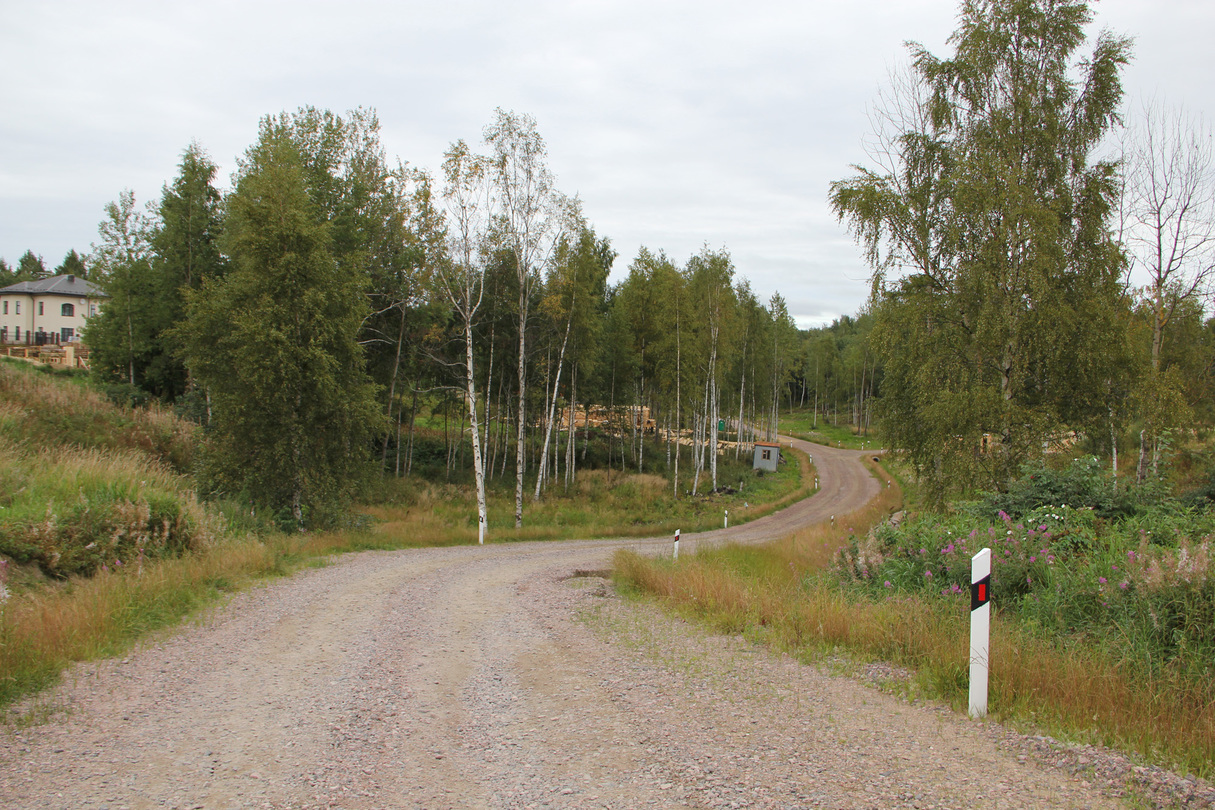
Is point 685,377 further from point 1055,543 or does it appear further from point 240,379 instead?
point 1055,543

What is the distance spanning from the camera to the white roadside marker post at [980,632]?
5.00m

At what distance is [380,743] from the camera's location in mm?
4797

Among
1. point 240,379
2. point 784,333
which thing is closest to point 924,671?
point 240,379

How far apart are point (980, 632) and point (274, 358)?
17.3m

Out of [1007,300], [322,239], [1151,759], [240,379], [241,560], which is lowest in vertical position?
[241,560]

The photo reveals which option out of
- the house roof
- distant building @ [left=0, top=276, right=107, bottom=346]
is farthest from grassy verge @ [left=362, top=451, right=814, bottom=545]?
distant building @ [left=0, top=276, right=107, bottom=346]

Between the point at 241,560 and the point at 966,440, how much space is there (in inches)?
581

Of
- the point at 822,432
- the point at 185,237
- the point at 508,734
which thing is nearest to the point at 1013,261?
the point at 508,734

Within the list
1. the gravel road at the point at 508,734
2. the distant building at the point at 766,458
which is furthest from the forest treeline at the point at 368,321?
the gravel road at the point at 508,734

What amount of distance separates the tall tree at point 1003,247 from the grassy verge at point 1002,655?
8337 millimetres

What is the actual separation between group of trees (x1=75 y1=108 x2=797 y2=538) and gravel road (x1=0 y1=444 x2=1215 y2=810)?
1111cm

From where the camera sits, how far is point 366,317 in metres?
21.1

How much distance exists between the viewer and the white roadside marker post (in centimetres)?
500

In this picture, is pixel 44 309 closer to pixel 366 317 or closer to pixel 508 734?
pixel 366 317
